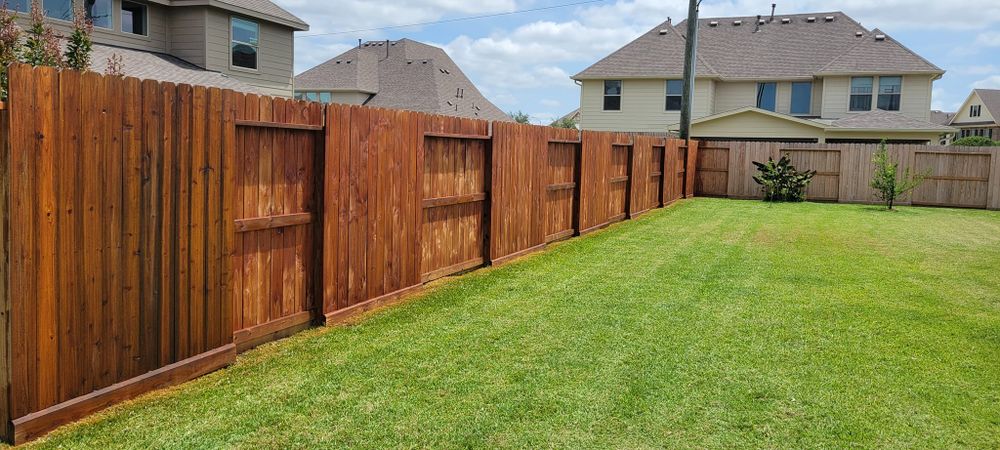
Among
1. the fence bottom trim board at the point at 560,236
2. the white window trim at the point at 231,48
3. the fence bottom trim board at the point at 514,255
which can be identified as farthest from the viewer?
the white window trim at the point at 231,48

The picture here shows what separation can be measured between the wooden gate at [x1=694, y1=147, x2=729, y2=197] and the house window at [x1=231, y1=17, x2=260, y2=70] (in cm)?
1360

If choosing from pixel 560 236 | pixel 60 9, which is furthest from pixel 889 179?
pixel 60 9

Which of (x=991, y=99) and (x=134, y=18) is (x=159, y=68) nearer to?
(x=134, y=18)

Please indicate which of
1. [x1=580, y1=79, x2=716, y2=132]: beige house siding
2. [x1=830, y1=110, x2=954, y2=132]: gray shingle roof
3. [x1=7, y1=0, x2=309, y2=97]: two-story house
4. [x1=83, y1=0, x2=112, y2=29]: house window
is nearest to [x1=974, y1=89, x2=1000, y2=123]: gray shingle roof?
[x1=830, y1=110, x2=954, y2=132]: gray shingle roof

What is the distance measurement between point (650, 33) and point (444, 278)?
27895 millimetres

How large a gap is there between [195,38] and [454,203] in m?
13.1

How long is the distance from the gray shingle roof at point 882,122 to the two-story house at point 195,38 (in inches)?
746

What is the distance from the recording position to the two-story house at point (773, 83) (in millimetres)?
27594

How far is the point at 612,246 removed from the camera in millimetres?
10922

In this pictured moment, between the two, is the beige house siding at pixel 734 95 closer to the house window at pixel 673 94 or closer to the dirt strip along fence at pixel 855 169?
the house window at pixel 673 94

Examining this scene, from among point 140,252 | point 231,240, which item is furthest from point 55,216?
point 231,240

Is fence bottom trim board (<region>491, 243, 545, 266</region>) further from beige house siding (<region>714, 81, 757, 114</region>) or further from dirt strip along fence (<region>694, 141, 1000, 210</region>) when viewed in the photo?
beige house siding (<region>714, 81, 757, 114</region>)

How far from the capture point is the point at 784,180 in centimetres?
2164

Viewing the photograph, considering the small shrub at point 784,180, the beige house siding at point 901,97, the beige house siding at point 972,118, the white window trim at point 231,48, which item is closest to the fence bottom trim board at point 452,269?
the white window trim at point 231,48
